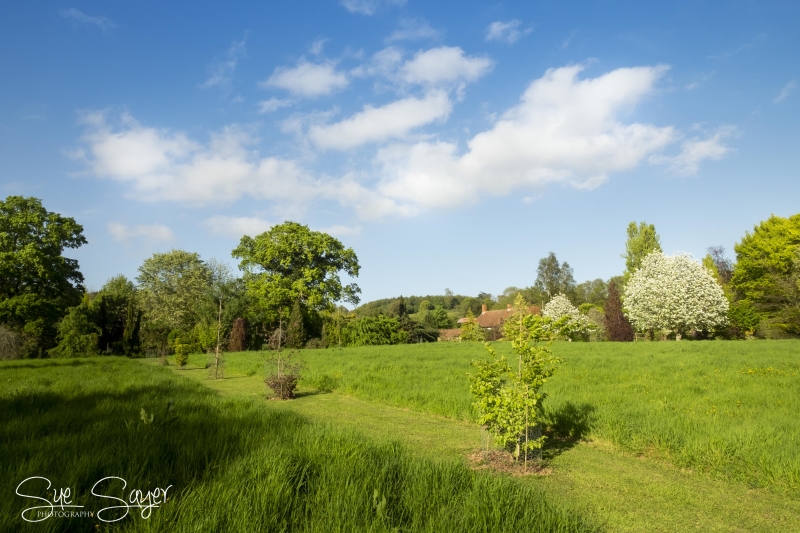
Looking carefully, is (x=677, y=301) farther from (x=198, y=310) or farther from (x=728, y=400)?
(x=198, y=310)

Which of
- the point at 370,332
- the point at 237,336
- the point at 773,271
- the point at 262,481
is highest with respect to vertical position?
the point at 773,271

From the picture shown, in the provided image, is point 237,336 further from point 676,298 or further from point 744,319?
point 744,319

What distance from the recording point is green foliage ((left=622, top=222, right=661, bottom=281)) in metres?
49.8

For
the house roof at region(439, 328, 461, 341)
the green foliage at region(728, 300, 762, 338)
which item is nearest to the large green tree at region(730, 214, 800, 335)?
the green foliage at region(728, 300, 762, 338)

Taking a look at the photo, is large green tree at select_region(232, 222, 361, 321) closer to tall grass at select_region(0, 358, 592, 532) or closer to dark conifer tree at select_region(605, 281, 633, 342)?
dark conifer tree at select_region(605, 281, 633, 342)

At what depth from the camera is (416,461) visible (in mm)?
4383

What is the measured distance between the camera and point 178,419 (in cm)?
602

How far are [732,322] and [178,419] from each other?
4298 cm

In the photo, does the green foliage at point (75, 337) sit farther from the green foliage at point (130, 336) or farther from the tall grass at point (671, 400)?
the tall grass at point (671, 400)

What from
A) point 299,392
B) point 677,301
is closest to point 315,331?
point 299,392

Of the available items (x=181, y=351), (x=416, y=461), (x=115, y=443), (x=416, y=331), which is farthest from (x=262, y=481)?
(x=416, y=331)

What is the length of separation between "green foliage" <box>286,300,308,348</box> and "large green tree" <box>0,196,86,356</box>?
1694 cm

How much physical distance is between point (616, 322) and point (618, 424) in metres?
34.2

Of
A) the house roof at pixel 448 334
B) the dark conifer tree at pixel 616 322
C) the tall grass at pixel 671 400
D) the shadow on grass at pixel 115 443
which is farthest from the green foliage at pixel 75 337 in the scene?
the dark conifer tree at pixel 616 322
